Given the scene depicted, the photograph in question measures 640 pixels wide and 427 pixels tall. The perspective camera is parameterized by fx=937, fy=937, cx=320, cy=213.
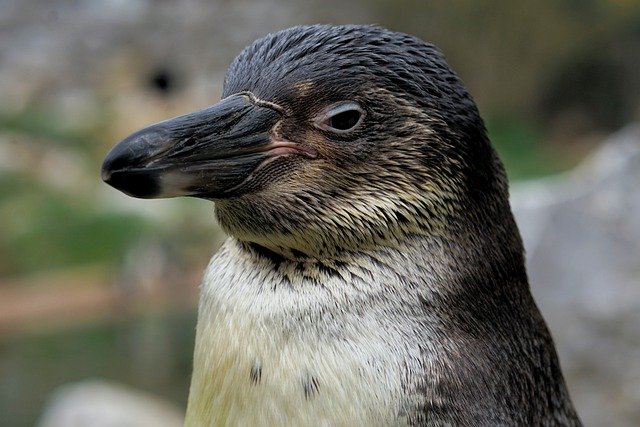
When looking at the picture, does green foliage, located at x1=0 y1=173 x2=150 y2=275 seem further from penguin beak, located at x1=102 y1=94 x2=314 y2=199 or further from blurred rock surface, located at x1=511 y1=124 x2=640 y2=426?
penguin beak, located at x1=102 y1=94 x2=314 y2=199

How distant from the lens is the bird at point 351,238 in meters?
1.43

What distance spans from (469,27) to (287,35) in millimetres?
10157

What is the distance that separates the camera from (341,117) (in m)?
1.51

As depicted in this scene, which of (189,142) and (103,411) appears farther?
(103,411)

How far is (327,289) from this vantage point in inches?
57.8

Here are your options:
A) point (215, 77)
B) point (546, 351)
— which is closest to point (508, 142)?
point (215, 77)

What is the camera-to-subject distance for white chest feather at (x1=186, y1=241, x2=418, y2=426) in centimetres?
141

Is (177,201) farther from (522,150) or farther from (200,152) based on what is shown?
(200,152)

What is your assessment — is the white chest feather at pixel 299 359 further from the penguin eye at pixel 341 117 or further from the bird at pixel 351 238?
the penguin eye at pixel 341 117

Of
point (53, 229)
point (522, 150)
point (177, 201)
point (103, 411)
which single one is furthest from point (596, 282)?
point (522, 150)

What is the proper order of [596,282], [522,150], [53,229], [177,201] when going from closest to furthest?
[596,282] < [53,229] < [177,201] < [522,150]

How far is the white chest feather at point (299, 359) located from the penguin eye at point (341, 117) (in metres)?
0.25

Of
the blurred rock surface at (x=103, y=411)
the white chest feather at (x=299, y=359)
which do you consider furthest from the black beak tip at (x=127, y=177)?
the blurred rock surface at (x=103, y=411)

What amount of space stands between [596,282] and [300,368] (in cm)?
271
